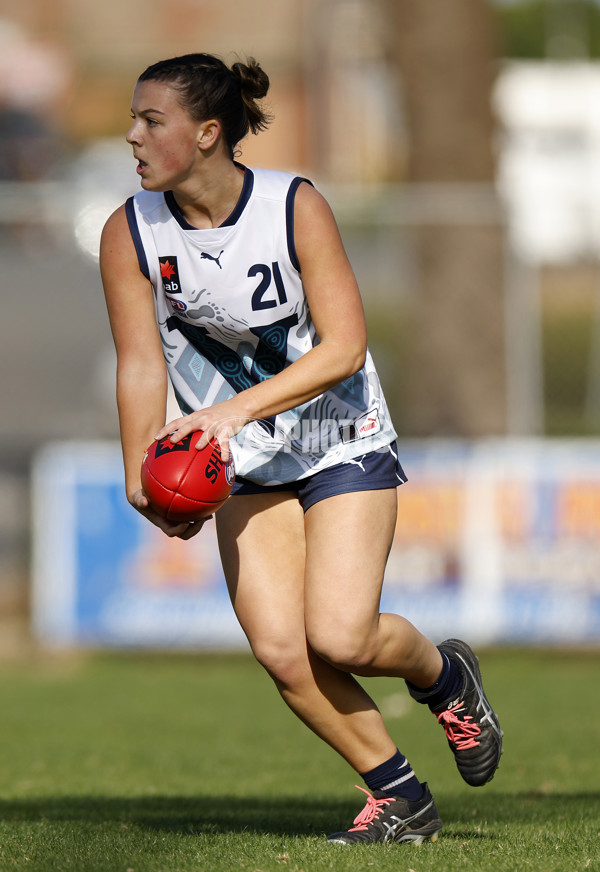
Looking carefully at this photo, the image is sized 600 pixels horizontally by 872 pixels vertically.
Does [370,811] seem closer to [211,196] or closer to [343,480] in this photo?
[343,480]

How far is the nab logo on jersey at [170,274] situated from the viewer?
13.4ft

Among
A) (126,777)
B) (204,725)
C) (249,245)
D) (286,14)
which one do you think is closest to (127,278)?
(249,245)

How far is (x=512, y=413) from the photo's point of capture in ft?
36.4

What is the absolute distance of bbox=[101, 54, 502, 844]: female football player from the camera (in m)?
3.99

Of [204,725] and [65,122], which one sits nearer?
[204,725]

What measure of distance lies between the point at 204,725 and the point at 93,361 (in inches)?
441

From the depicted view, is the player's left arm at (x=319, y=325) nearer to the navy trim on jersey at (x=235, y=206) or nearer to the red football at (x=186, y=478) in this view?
the red football at (x=186, y=478)

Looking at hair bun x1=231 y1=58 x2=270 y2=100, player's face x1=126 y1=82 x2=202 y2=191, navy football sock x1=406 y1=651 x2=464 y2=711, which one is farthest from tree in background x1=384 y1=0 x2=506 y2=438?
player's face x1=126 y1=82 x2=202 y2=191

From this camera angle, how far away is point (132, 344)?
4.20 meters

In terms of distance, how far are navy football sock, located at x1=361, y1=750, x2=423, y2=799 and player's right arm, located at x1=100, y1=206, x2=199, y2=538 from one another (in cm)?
121

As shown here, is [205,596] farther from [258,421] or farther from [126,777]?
[258,421]

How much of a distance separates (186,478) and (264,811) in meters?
1.88

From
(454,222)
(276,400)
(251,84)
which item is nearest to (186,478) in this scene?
(276,400)

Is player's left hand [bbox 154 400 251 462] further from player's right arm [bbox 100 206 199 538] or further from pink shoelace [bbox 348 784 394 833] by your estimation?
pink shoelace [bbox 348 784 394 833]
